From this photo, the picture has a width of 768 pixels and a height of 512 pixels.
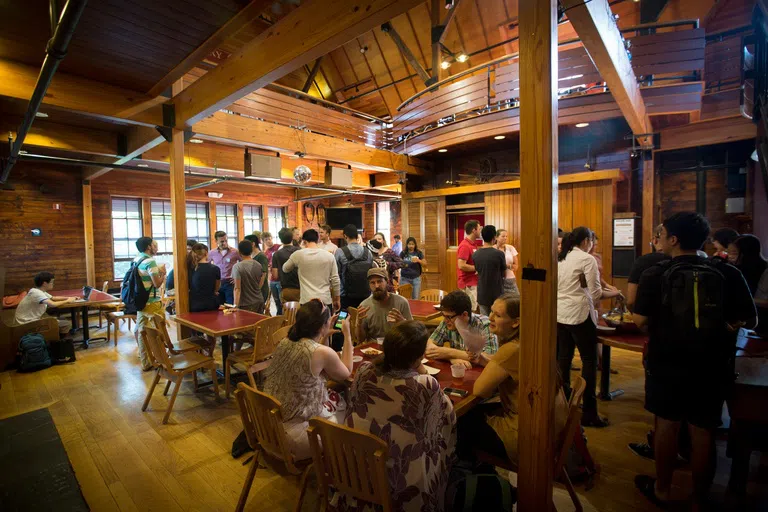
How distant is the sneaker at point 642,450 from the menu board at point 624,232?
4434 millimetres

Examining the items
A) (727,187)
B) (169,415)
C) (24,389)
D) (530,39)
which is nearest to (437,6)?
(727,187)

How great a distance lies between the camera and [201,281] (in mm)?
4680

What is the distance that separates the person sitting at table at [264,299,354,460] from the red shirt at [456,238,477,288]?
3.46 metres

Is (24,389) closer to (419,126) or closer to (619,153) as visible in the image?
(419,126)

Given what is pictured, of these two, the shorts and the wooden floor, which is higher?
the shorts

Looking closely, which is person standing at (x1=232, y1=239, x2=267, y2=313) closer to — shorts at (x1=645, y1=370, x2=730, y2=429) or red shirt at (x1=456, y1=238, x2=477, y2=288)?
red shirt at (x1=456, y1=238, x2=477, y2=288)

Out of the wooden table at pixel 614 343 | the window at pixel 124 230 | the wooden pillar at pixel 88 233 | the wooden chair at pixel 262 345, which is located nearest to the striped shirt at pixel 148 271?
the wooden chair at pixel 262 345

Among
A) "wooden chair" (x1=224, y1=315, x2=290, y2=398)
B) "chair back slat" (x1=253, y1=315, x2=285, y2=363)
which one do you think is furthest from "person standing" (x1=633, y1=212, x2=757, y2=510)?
"chair back slat" (x1=253, y1=315, x2=285, y2=363)

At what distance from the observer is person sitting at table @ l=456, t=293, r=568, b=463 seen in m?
2.03

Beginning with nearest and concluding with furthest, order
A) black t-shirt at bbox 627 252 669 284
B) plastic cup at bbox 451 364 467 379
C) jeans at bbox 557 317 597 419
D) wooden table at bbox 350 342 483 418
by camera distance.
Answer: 1. wooden table at bbox 350 342 483 418
2. plastic cup at bbox 451 364 467 379
3. black t-shirt at bbox 627 252 669 284
4. jeans at bbox 557 317 597 419

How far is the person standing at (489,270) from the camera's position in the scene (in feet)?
15.1

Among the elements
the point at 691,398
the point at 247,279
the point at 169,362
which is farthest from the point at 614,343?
the point at 247,279

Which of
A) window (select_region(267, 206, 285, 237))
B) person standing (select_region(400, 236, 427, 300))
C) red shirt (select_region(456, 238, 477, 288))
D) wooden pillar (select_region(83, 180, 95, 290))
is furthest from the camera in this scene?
window (select_region(267, 206, 285, 237))

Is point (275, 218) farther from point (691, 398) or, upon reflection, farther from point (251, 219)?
point (691, 398)
